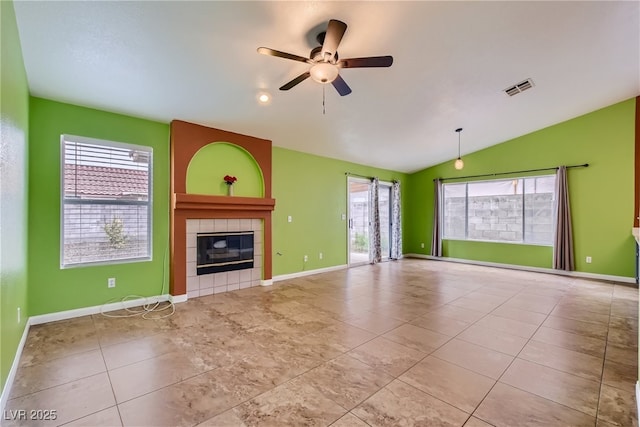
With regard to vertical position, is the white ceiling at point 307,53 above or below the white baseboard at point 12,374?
above

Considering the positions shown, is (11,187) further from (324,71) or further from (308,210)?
(308,210)

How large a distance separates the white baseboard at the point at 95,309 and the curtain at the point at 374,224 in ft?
15.7

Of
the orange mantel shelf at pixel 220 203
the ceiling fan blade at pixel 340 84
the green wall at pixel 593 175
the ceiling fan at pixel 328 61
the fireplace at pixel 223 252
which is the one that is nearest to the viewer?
the ceiling fan at pixel 328 61

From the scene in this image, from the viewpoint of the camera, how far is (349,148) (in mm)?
6035

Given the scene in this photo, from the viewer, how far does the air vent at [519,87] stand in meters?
4.10

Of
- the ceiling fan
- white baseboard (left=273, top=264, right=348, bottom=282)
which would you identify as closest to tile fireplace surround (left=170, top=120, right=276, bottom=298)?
white baseboard (left=273, top=264, right=348, bottom=282)

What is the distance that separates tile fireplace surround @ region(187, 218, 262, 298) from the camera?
427cm

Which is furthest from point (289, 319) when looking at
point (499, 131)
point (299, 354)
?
point (499, 131)

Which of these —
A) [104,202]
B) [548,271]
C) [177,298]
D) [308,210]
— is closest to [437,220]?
[548,271]

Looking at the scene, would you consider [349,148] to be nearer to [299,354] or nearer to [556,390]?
[299,354]

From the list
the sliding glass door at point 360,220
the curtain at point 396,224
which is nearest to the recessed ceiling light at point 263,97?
the sliding glass door at point 360,220

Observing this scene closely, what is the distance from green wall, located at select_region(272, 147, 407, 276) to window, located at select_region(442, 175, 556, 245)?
2.99 m

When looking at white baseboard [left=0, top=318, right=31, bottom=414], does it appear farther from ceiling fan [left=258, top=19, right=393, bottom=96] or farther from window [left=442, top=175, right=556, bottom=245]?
window [left=442, top=175, right=556, bottom=245]

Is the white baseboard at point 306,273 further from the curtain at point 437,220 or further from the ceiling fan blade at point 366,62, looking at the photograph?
the ceiling fan blade at point 366,62
